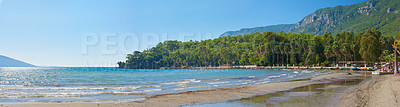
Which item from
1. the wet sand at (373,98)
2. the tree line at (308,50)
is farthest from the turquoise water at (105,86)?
the tree line at (308,50)

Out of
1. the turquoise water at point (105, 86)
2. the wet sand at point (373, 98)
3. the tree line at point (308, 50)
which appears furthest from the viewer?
the tree line at point (308, 50)

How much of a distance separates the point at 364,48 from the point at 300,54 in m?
42.0

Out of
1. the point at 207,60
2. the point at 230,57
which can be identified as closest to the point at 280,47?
the point at 230,57

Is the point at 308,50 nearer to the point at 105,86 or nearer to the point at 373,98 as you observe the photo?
the point at 105,86

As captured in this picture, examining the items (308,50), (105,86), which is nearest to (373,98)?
(105,86)

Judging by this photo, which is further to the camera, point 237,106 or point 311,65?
point 311,65

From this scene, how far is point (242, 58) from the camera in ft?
500

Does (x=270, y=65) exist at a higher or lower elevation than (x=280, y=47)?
lower

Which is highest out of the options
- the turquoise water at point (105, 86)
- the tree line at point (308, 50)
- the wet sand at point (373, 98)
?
the tree line at point (308, 50)

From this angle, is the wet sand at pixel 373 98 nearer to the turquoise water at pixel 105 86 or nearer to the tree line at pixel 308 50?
the turquoise water at pixel 105 86

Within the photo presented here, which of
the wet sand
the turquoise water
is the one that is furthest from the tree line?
the wet sand

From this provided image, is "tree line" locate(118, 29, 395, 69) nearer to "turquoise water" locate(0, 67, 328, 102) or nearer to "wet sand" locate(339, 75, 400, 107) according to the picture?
"turquoise water" locate(0, 67, 328, 102)

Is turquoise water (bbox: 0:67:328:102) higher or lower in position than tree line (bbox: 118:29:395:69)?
lower

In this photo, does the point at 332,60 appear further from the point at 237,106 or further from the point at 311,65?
the point at 237,106
